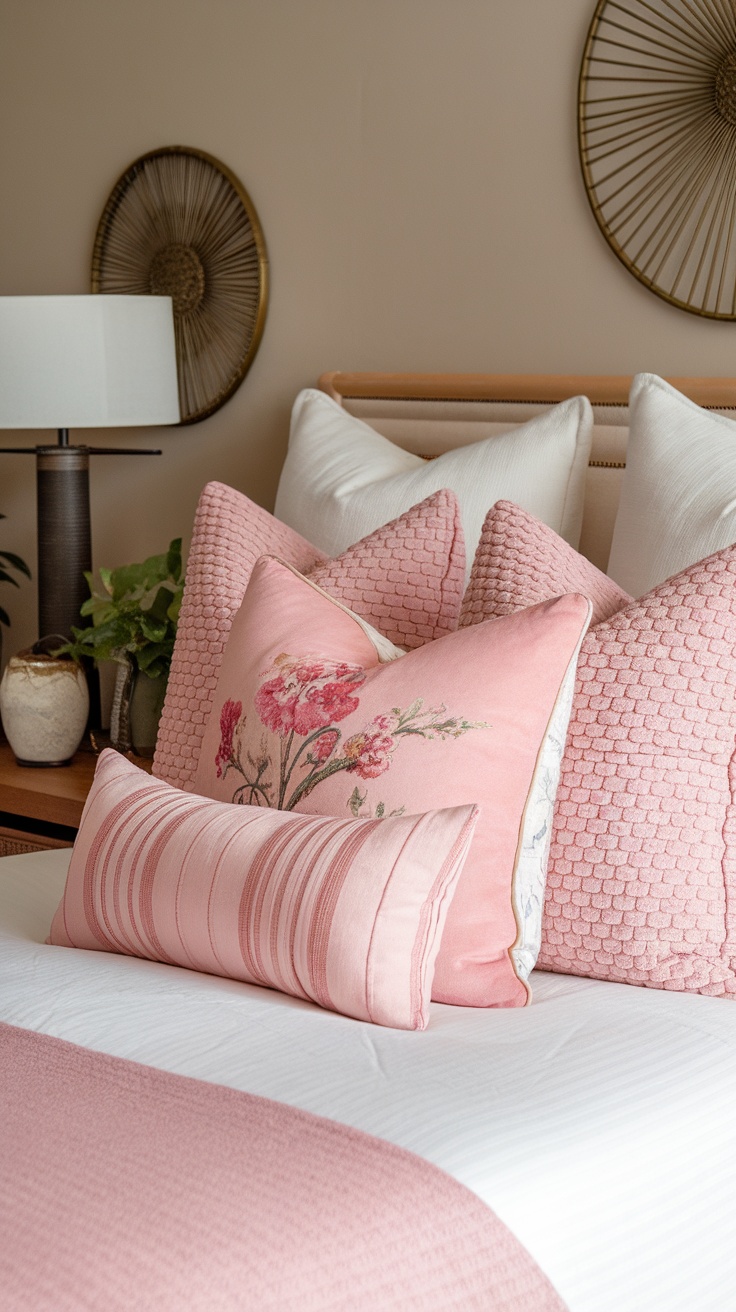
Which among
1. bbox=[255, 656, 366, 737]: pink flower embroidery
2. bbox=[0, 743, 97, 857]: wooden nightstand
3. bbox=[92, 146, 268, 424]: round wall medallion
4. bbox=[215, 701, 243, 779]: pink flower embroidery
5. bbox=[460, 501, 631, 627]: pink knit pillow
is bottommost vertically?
bbox=[0, 743, 97, 857]: wooden nightstand

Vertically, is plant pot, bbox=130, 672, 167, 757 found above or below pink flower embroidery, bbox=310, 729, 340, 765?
below

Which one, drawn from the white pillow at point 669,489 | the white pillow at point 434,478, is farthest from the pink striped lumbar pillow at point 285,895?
the white pillow at point 434,478

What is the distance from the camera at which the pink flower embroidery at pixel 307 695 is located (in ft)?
3.78

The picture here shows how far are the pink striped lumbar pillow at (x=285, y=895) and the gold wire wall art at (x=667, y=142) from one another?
1.17 meters

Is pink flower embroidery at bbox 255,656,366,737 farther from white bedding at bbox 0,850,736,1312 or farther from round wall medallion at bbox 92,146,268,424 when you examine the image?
round wall medallion at bbox 92,146,268,424

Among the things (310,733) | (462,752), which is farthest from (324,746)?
(462,752)

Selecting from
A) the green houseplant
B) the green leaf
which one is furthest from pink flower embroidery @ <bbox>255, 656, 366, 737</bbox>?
the green leaf

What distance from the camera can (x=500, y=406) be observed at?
2.07m

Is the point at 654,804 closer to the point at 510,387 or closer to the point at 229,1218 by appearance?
the point at 229,1218

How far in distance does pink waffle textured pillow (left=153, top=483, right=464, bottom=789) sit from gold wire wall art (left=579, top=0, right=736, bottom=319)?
0.67 metres

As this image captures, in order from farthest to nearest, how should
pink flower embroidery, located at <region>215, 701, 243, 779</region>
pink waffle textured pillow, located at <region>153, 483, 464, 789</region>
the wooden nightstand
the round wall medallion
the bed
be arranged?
the round wall medallion < the wooden nightstand < pink waffle textured pillow, located at <region>153, 483, 464, 789</region> < pink flower embroidery, located at <region>215, 701, 243, 779</region> < the bed

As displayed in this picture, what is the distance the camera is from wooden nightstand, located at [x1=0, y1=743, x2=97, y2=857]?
200 cm

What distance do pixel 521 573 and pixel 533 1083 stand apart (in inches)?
21.2

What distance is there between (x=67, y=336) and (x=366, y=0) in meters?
0.79
